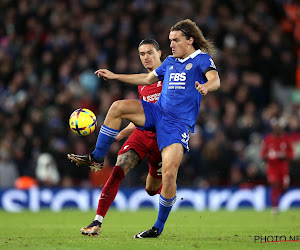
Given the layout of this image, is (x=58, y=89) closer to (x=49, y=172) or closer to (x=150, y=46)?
(x=49, y=172)

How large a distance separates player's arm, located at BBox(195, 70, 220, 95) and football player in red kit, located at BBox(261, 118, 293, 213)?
749cm

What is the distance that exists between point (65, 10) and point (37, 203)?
656 cm

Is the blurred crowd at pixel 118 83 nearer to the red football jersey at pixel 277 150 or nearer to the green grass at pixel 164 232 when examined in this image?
the red football jersey at pixel 277 150

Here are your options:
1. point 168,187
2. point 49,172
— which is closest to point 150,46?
point 168,187

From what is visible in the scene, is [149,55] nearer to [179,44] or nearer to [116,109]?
[179,44]

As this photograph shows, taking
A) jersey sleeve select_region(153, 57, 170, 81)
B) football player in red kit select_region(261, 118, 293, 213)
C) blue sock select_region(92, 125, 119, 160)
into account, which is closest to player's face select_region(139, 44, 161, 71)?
jersey sleeve select_region(153, 57, 170, 81)

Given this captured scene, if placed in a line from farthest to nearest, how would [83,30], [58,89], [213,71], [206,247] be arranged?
[83,30], [58,89], [213,71], [206,247]

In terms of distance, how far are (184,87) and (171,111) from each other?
334mm

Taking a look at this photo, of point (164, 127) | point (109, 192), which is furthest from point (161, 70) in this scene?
point (109, 192)

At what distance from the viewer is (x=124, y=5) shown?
19.7 meters

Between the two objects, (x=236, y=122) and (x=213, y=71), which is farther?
(x=236, y=122)

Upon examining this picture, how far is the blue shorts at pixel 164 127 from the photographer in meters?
7.59

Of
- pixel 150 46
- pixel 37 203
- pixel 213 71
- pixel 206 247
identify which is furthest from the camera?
pixel 37 203

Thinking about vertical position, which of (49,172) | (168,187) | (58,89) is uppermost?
(58,89)
